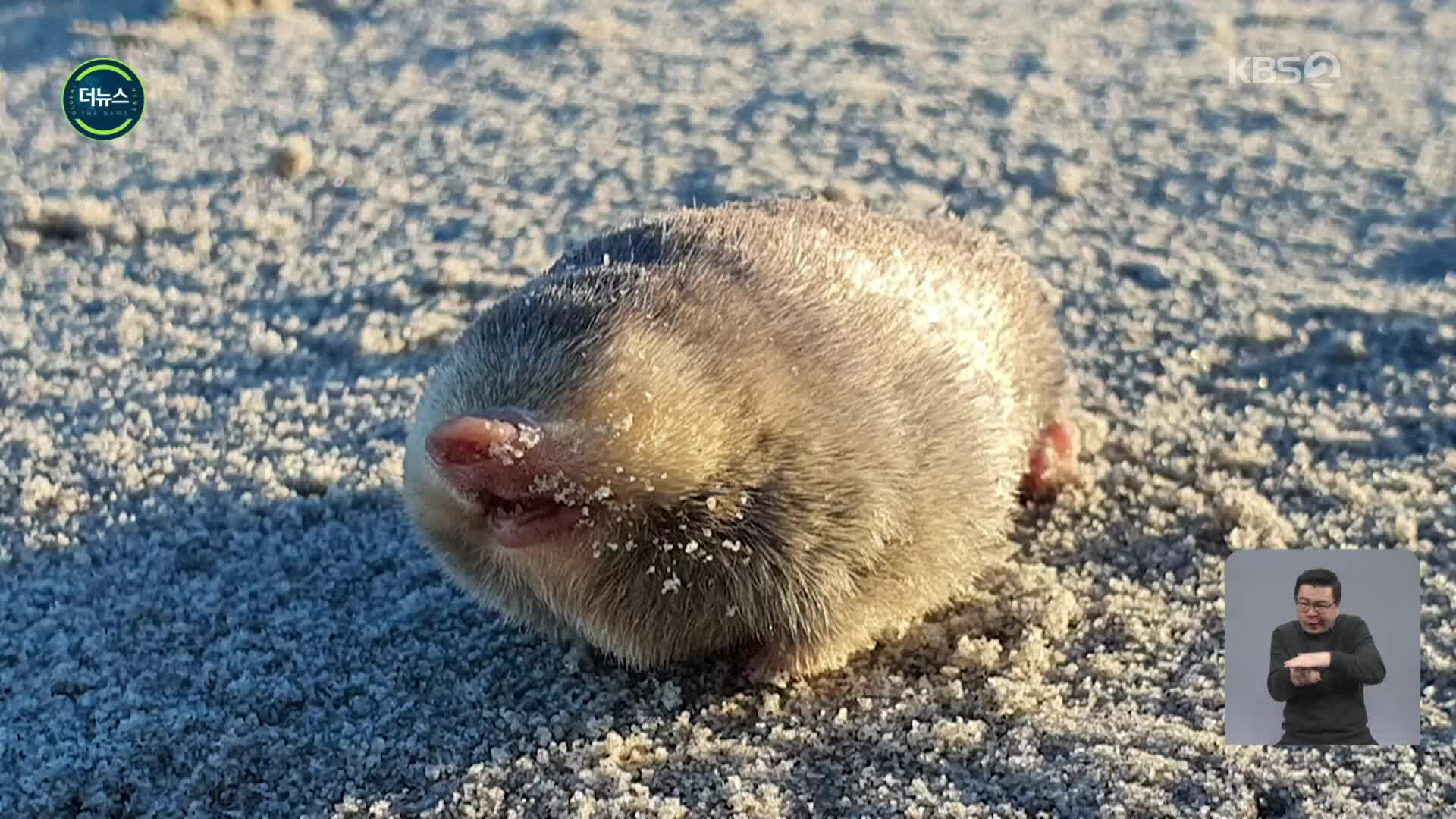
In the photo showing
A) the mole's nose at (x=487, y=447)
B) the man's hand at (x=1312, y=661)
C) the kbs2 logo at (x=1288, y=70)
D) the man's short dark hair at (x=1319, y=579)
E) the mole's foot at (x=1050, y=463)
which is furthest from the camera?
the kbs2 logo at (x=1288, y=70)

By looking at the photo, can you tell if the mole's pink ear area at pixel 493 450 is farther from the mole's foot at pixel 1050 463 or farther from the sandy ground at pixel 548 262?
the mole's foot at pixel 1050 463

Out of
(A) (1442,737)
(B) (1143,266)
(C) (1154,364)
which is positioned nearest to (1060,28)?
(B) (1143,266)

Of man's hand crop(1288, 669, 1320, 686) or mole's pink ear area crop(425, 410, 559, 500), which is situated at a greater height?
mole's pink ear area crop(425, 410, 559, 500)

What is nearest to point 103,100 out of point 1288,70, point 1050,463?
point 1050,463

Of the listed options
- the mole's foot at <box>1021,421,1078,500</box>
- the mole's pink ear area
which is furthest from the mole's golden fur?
the mole's foot at <box>1021,421,1078,500</box>

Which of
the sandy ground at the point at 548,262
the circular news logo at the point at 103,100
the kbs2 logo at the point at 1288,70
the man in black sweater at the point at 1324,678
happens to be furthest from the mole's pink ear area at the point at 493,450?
the kbs2 logo at the point at 1288,70

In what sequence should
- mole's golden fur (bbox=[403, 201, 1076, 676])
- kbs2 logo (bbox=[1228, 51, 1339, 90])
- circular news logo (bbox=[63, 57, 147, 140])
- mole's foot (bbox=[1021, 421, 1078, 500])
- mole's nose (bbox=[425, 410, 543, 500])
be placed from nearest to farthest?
1. mole's nose (bbox=[425, 410, 543, 500])
2. mole's golden fur (bbox=[403, 201, 1076, 676])
3. mole's foot (bbox=[1021, 421, 1078, 500])
4. circular news logo (bbox=[63, 57, 147, 140])
5. kbs2 logo (bbox=[1228, 51, 1339, 90])

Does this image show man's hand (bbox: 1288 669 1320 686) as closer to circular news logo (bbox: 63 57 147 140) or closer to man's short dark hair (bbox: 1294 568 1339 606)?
man's short dark hair (bbox: 1294 568 1339 606)
